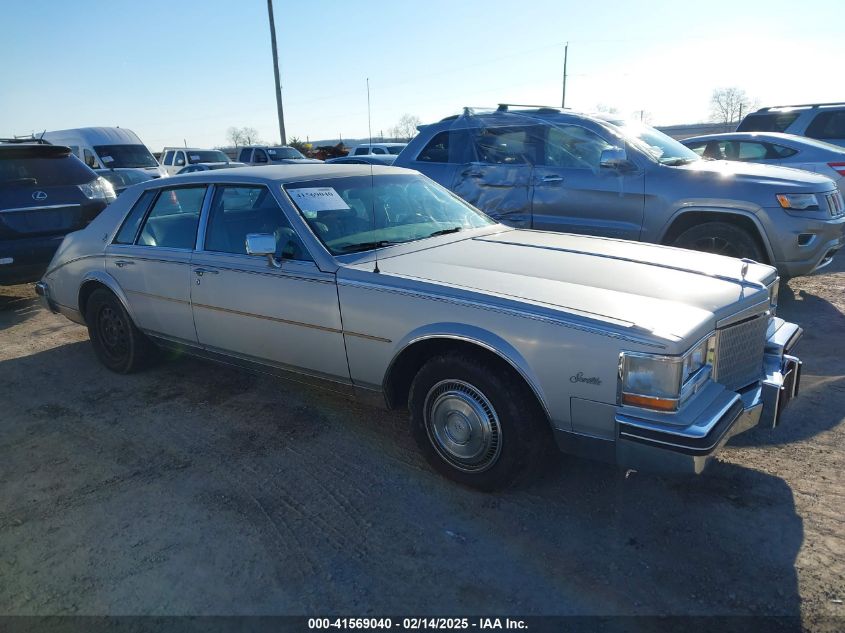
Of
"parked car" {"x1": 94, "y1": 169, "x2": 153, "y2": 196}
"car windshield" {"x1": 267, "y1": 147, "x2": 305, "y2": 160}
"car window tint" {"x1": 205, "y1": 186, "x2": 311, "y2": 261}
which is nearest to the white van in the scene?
"parked car" {"x1": 94, "y1": 169, "x2": 153, "y2": 196}

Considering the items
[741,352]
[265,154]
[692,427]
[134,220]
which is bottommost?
[692,427]

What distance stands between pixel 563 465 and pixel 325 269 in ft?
5.59

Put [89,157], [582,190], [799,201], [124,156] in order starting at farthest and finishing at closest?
[124,156]
[89,157]
[582,190]
[799,201]

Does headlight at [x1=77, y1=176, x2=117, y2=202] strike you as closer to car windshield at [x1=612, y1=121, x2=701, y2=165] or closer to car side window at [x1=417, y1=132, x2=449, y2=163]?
car side window at [x1=417, y1=132, x2=449, y2=163]

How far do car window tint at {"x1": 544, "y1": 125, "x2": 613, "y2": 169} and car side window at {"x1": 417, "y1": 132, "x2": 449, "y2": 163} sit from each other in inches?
→ 48.0

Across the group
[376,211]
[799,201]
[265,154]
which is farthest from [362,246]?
[265,154]

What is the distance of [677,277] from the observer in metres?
3.08

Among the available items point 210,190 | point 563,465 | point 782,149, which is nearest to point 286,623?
point 563,465

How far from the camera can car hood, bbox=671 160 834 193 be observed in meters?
5.48

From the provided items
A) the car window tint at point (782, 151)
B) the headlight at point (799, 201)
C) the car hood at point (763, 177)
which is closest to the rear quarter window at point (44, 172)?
the car hood at point (763, 177)

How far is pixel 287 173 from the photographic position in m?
4.00

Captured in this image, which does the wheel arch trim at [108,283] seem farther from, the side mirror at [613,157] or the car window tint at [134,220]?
the side mirror at [613,157]

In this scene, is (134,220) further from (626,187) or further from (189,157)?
(189,157)

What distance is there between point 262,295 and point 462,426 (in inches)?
58.3
